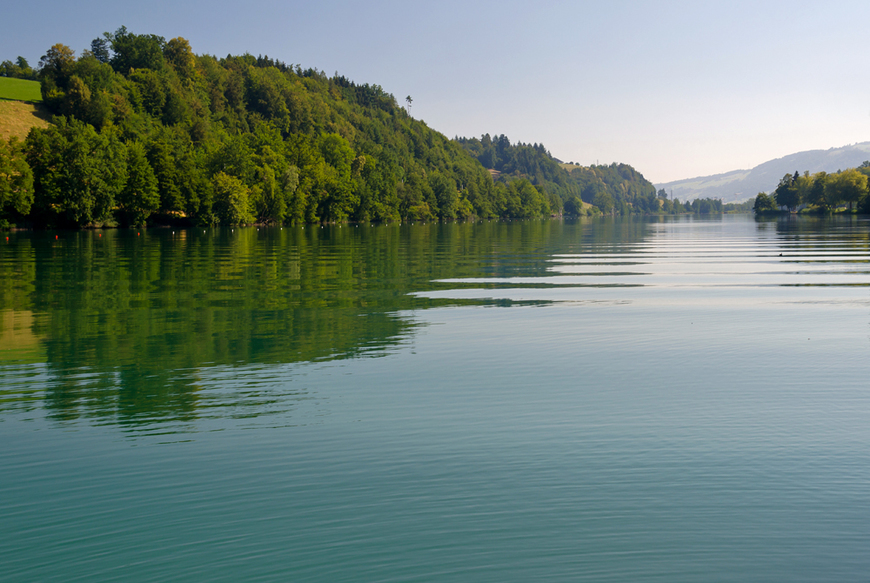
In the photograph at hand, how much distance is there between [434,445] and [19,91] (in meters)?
212

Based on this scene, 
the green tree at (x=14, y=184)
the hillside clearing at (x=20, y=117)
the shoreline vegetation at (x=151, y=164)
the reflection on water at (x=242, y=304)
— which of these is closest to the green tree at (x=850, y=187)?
the shoreline vegetation at (x=151, y=164)

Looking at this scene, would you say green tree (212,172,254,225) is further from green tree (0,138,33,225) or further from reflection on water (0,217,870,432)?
reflection on water (0,217,870,432)

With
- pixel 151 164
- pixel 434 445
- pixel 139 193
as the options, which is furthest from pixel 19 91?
pixel 434 445

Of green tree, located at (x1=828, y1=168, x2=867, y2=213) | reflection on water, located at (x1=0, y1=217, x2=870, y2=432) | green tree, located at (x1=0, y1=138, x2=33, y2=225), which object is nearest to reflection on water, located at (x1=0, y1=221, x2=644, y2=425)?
reflection on water, located at (x1=0, y1=217, x2=870, y2=432)

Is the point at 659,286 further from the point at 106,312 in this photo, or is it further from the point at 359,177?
the point at 359,177

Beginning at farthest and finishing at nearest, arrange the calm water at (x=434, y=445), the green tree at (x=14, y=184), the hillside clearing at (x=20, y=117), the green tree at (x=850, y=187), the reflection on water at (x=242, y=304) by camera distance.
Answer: the green tree at (x=850, y=187), the hillside clearing at (x=20, y=117), the green tree at (x=14, y=184), the reflection on water at (x=242, y=304), the calm water at (x=434, y=445)

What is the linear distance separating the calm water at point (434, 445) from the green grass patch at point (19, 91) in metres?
184

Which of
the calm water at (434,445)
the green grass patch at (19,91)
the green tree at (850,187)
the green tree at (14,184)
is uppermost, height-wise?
the green grass patch at (19,91)

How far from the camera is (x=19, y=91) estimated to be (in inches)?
6983

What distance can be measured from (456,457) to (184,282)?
2300 centimetres

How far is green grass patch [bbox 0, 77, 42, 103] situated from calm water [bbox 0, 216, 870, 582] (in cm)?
18410

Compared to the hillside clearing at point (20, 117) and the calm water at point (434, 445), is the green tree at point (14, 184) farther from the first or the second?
the calm water at point (434, 445)

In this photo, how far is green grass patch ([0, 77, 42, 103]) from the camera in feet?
554

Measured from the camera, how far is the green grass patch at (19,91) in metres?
169
